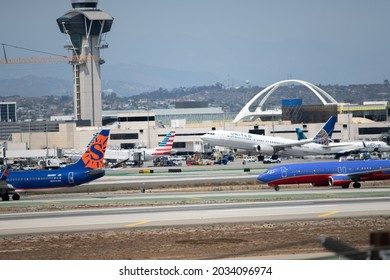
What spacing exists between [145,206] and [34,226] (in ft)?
45.5

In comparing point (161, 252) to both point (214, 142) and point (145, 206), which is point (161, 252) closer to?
point (145, 206)

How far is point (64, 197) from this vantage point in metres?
78.3

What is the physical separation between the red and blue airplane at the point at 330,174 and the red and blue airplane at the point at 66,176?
49.7ft

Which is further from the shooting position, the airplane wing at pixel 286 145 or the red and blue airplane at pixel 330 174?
the airplane wing at pixel 286 145

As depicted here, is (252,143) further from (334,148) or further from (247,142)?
(334,148)

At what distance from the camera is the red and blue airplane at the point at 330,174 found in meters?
76.9

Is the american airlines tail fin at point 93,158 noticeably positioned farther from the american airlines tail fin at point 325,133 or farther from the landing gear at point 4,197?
the american airlines tail fin at point 325,133

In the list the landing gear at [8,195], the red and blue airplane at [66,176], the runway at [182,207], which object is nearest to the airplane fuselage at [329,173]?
the runway at [182,207]

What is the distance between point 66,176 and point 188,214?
23191 mm

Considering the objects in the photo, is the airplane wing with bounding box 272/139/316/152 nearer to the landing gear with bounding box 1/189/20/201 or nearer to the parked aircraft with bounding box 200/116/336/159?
the parked aircraft with bounding box 200/116/336/159

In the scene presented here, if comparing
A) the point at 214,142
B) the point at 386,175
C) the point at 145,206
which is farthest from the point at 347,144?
the point at 145,206

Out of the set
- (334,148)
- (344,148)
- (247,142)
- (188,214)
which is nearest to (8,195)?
(188,214)

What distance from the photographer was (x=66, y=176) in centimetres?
7581
